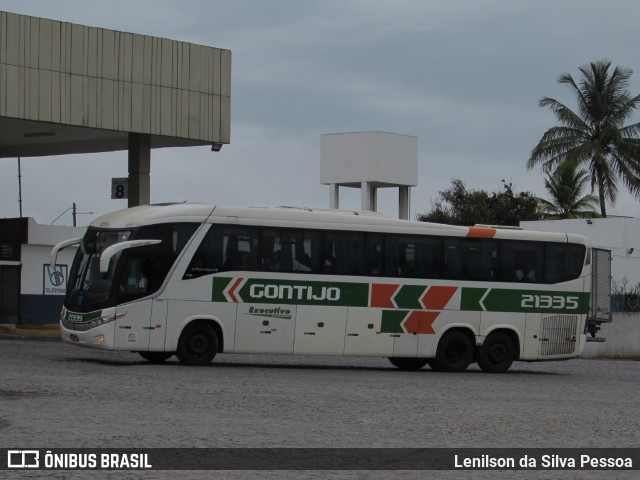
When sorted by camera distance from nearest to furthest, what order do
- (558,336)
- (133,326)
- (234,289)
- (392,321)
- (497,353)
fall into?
(133,326) < (234,289) < (392,321) < (497,353) < (558,336)

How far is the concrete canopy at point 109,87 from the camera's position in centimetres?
3212

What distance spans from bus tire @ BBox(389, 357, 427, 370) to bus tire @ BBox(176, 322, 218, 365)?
5.23 m

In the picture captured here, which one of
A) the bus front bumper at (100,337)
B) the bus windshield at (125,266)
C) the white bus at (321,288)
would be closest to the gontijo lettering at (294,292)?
the white bus at (321,288)


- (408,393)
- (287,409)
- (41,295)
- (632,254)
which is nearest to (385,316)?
(408,393)

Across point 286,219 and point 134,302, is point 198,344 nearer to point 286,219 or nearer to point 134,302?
point 134,302

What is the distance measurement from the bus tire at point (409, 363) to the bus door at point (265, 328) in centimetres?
383

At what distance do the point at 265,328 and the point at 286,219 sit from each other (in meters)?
2.21

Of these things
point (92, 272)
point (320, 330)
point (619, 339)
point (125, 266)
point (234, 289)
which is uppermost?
point (125, 266)

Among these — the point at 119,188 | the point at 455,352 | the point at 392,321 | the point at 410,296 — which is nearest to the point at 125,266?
the point at 392,321

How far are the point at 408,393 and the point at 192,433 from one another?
738 centimetres

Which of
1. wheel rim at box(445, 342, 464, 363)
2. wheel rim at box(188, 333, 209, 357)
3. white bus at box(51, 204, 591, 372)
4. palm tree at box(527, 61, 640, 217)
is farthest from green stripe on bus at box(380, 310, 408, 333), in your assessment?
palm tree at box(527, 61, 640, 217)

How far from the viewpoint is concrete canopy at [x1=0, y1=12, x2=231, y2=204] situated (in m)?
32.1

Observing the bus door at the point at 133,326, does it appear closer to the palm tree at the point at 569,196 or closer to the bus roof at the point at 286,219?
the bus roof at the point at 286,219

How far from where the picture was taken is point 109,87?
111ft
